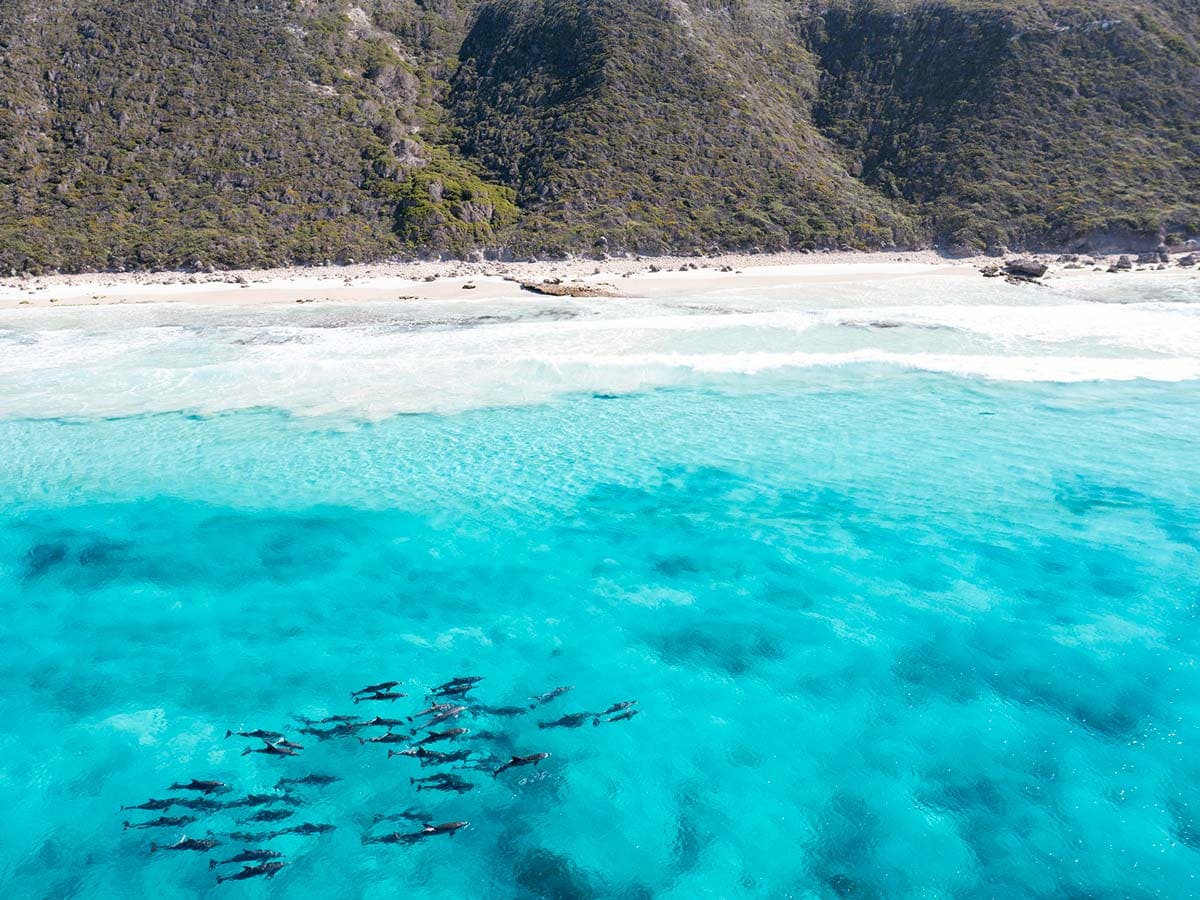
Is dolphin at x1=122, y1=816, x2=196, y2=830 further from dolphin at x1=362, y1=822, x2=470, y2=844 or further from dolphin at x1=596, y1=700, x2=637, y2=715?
dolphin at x1=596, y1=700, x2=637, y2=715

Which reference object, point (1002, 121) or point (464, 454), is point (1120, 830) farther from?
point (1002, 121)

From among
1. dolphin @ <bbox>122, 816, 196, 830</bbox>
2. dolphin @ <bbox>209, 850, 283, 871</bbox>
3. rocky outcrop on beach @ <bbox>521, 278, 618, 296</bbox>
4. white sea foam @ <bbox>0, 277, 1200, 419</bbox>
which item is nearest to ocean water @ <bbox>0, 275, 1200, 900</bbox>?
dolphin @ <bbox>122, 816, 196, 830</bbox>

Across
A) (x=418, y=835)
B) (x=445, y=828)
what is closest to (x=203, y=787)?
(x=418, y=835)

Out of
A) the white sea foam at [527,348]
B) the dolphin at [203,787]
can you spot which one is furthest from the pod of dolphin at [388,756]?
the white sea foam at [527,348]

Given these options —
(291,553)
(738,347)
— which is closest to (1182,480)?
(738,347)

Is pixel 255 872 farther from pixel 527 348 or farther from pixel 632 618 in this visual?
pixel 527 348
